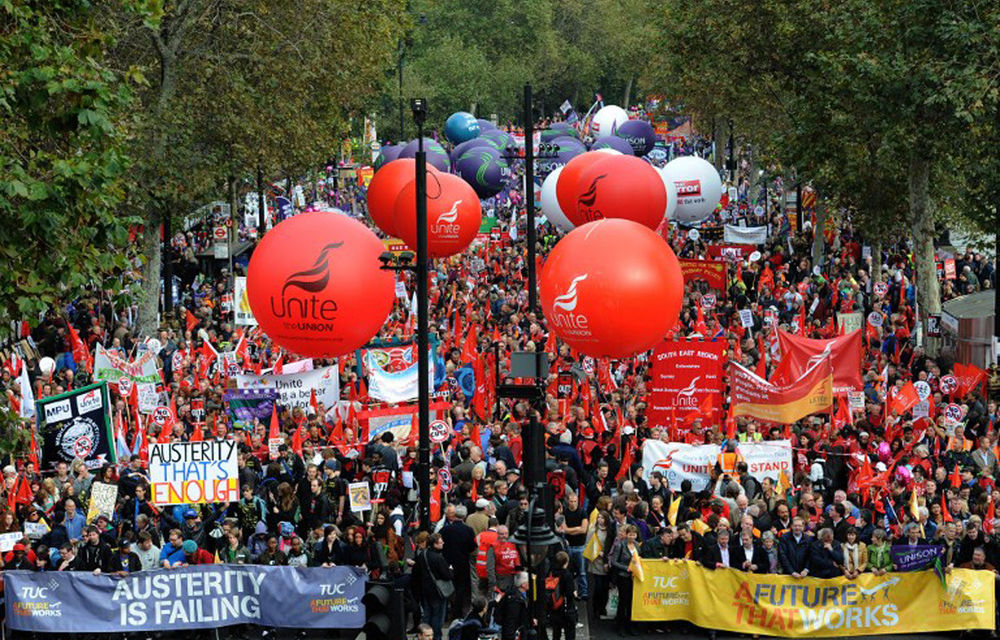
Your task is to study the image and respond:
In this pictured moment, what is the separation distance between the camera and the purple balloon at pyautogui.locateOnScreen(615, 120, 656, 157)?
221ft

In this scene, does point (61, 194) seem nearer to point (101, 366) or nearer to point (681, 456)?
point (681, 456)

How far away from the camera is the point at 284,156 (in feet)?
137

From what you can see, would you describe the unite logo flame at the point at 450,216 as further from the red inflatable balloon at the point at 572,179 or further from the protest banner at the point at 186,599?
the protest banner at the point at 186,599

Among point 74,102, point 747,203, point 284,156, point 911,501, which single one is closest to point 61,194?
point 74,102

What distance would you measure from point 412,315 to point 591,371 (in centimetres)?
762

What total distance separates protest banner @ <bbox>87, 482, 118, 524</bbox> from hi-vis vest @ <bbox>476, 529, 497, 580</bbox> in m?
4.05

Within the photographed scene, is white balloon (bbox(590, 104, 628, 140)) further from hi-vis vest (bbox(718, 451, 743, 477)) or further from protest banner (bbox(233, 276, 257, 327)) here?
hi-vis vest (bbox(718, 451, 743, 477))

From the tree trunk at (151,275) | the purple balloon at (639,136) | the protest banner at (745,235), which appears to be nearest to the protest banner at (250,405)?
the tree trunk at (151,275)

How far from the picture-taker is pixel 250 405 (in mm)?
23219

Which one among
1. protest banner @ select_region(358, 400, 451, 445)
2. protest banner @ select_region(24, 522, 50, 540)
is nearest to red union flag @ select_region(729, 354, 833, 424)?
protest banner @ select_region(358, 400, 451, 445)

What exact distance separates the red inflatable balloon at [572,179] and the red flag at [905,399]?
39.5 feet

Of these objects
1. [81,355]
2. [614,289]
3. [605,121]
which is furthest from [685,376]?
[605,121]

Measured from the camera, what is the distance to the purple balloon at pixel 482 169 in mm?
50875

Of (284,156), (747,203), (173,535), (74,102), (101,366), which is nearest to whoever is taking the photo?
(74,102)
